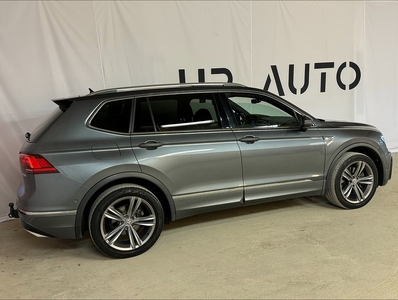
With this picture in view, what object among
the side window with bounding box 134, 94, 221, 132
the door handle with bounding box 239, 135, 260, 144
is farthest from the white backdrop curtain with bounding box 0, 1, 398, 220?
the door handle with bounding box 239, 135, 260, 144

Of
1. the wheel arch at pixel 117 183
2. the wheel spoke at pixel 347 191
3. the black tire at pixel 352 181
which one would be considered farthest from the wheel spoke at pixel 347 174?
the wheel arch at pixel 117 183

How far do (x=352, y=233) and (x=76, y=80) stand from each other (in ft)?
13.4

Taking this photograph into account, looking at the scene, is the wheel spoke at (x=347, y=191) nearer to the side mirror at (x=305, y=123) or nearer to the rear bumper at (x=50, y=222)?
the side mirror at (x=305, y=123)

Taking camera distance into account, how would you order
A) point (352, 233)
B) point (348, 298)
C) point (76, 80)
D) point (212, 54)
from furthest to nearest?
point (212, 54), point (76, 80), point (352, 233), point (348, 298)

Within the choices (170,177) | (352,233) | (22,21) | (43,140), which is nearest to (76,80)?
(22,21)

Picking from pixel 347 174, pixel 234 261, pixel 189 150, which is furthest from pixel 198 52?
pixel 234 261

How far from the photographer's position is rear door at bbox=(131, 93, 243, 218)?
321 cm

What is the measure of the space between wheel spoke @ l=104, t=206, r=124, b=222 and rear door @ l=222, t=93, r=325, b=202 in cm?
136

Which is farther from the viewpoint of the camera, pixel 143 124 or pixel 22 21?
pixel 22 21

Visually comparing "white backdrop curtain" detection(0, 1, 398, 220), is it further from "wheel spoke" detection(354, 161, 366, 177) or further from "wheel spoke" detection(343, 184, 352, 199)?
"wheel spoke" detection(343, 184, 352, 199)

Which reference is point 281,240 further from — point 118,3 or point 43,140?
point 118,3

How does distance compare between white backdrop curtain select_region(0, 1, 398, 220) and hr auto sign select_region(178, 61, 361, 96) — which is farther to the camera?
hr auto sign select_region(178, 61, 361, 96)

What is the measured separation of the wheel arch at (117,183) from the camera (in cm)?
303

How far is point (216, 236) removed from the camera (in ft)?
11.7
